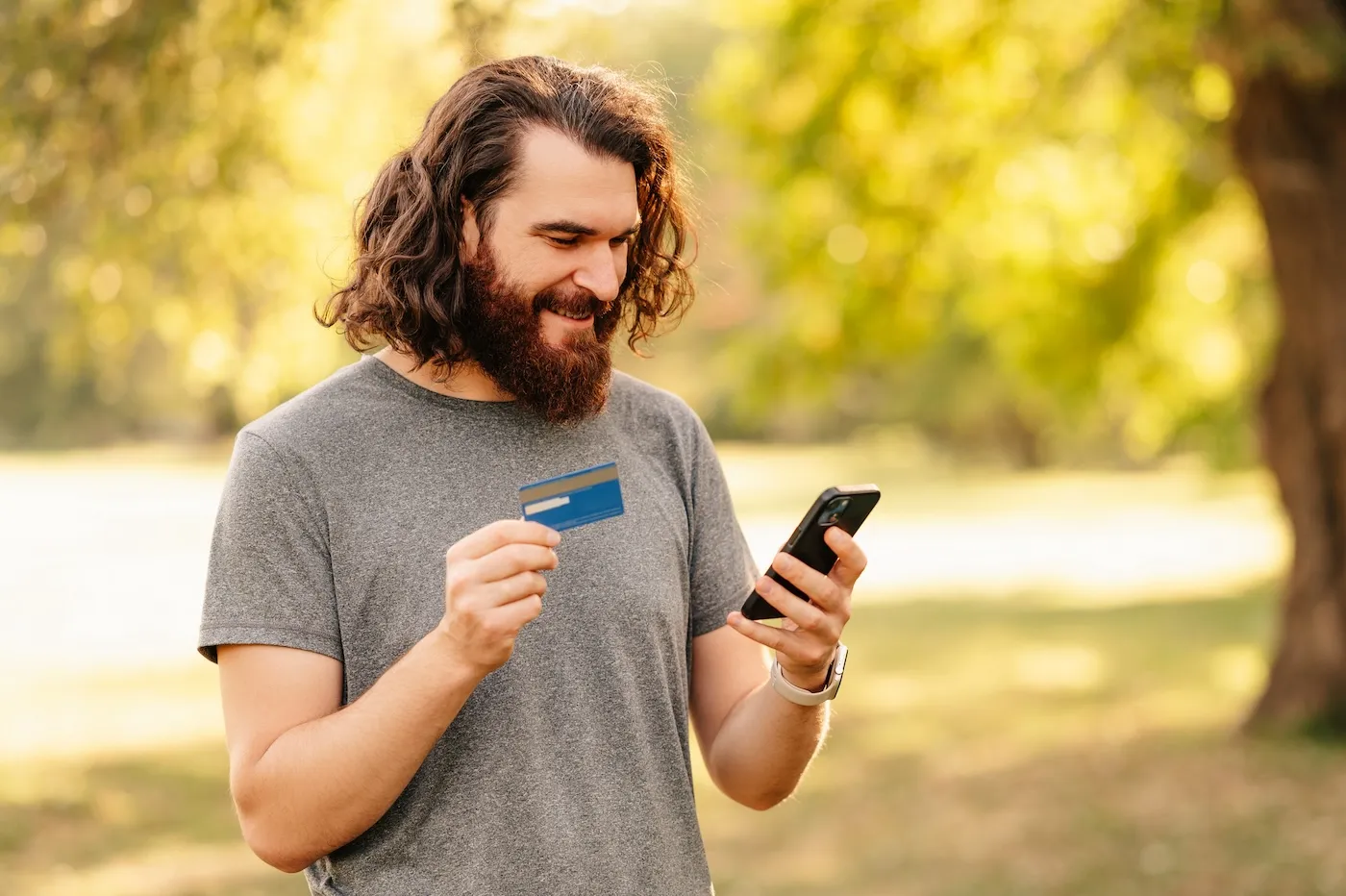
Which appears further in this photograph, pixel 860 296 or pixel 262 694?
pixel 860 296

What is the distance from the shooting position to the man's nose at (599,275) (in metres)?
2.29

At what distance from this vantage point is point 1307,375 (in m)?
9.27

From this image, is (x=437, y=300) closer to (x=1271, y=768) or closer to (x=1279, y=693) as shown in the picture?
(x=1271, y=768)

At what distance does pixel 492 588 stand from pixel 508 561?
0.13 ft

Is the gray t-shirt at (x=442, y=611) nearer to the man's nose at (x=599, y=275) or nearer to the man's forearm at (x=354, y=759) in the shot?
the man's forearm at (x=354, y=759)

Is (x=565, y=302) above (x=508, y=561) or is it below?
above

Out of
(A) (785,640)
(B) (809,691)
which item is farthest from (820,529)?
(B) (809,691)

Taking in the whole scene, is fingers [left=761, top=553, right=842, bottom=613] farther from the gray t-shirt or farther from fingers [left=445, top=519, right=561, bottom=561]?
fingers [left=445, top=519, right=561, bottom=561]

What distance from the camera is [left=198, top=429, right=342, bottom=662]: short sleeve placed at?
206cm

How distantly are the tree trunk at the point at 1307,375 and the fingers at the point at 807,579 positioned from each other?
720cm

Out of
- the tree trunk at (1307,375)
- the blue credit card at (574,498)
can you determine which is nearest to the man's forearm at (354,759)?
the blue credit card at (574,498)

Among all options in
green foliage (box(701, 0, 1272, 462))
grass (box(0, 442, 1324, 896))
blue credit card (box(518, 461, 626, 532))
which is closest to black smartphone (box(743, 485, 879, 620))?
blue credit card (box(518, 461, 626, 532))

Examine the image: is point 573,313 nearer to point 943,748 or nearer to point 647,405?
point 647,405

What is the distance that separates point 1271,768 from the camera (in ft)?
29.8
